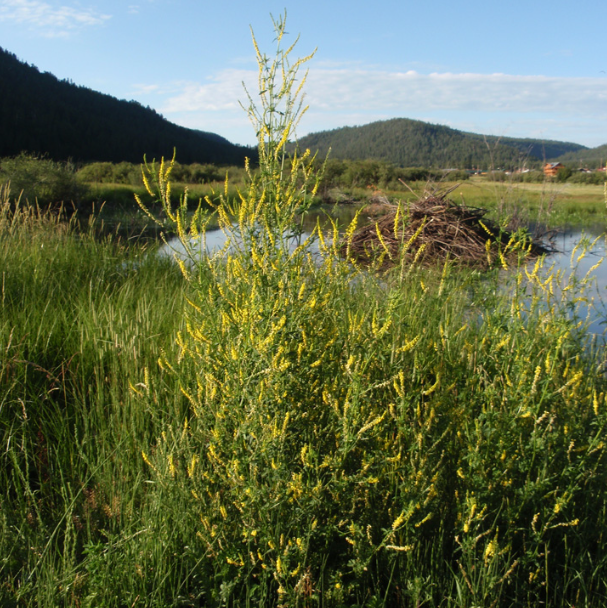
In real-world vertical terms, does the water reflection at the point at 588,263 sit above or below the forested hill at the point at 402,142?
below

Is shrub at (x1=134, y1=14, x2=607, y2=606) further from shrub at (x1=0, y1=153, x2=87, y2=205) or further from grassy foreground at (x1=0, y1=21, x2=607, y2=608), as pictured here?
shrub at (x1=0, y1=153, x2=87, y2=205)

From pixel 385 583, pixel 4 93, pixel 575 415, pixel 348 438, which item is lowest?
pixel 385 583

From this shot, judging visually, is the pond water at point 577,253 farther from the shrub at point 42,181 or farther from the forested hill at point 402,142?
the forested hill at point 402,142

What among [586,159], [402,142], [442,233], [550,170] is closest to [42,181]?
[442,233]

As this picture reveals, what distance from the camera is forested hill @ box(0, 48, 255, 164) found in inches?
1847

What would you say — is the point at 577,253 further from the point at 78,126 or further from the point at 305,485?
the point at 78,126

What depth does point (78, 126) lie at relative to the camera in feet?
173

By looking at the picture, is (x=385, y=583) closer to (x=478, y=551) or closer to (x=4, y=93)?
(x=478, y=551)

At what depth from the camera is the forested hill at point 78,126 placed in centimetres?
4691

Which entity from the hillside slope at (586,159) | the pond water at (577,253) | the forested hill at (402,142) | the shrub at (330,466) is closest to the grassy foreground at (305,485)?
the shrub at (330,466)

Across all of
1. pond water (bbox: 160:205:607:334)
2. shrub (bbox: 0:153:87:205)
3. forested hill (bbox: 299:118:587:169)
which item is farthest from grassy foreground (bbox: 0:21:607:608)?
forested hill (bbox: 299:118:587:169)

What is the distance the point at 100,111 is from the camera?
66.0 meters

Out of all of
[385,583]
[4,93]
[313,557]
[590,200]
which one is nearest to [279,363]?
[313,557]

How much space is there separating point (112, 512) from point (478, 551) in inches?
49.8
